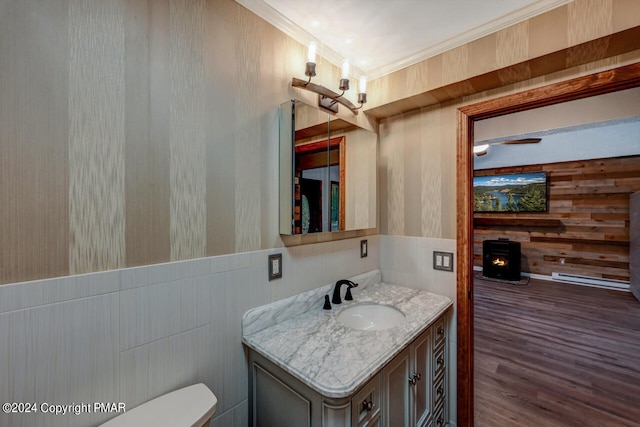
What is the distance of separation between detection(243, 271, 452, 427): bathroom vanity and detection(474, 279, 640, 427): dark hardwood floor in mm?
797

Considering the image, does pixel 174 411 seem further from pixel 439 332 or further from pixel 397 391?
pixel 439 332

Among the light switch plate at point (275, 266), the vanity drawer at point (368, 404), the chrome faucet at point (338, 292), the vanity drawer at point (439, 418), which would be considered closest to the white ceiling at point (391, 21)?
the light switch plate at point (275, 266)

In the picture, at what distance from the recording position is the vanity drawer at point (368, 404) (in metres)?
0.94

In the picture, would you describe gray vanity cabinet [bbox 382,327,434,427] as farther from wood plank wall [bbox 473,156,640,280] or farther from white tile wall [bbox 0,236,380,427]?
wood plank wall [bbox 473,156,640,280]

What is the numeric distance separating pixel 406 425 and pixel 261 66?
189cm

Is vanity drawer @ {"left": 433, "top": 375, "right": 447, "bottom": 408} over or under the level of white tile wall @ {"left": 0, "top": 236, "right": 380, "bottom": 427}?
under

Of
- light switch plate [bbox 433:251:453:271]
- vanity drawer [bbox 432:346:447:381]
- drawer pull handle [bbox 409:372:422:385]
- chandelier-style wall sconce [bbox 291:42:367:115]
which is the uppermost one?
chandelier-style wall sconce [bbox 291:42:367:115]

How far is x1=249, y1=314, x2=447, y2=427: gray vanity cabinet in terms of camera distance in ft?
3.05

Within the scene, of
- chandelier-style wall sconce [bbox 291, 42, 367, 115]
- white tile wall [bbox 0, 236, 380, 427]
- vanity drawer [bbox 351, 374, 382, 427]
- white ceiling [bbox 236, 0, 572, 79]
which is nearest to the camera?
white tile wall [bbox 0, 236, 380, 427]

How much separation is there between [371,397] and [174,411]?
28.1 inches

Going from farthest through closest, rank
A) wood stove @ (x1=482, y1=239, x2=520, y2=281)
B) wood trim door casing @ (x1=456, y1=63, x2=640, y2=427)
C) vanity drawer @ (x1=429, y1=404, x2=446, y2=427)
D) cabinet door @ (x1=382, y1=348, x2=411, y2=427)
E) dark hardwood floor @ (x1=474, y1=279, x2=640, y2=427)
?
wood stove @ (x1=482, y1=239, x2=520, y2=281), dark hardwood floor @ (x1=474, y1=279, x2=640, y2=427), wood trim door casing @ (x1=456, y1=63, x2=640, y2=427), vanity drawer @ (x1=429, y1=404, x2=446, y2=427), cabinet door @ (x1=382, y1=348, x2=411, y2=427)

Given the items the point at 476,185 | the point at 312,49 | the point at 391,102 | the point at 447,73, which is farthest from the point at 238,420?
the point at 476,185

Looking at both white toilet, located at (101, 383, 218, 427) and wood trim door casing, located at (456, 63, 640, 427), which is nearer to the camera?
white toilet, located at (101, 383, 218, 427)

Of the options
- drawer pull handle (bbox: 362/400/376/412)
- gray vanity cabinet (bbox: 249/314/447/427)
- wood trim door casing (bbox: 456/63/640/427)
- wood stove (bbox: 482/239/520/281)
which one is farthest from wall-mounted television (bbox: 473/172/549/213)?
drawer pull handle (bbox: 362/400/376/412)
